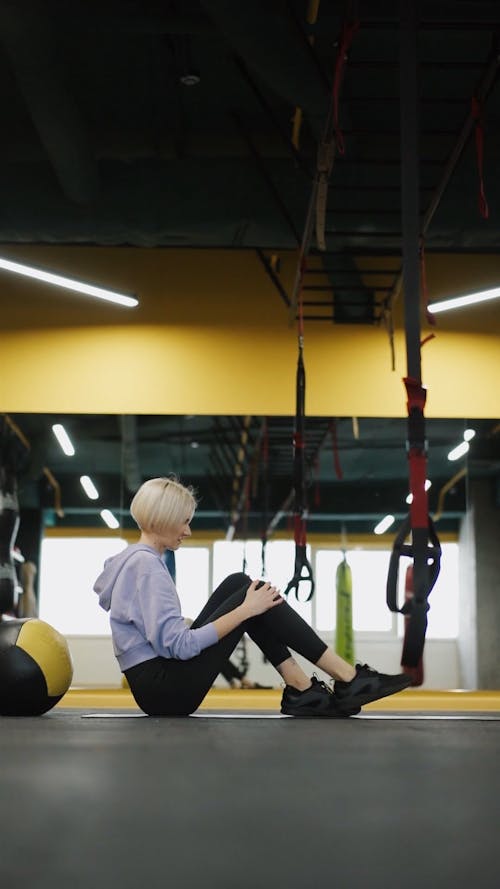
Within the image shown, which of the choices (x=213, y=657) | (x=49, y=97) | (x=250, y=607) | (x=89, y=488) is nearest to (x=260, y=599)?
(x=250, y=607)

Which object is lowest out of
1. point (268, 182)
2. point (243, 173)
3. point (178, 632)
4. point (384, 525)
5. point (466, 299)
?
point (178, 632)

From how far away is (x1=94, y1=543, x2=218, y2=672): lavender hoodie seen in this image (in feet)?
10.3

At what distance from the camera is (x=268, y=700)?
616cm

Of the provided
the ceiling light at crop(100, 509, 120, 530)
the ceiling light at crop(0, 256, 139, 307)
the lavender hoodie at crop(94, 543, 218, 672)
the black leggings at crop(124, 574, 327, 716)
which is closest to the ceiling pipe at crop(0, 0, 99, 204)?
the ceiling light at crop(0, 256, 139, 307)

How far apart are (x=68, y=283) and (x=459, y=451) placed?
8.50 feet

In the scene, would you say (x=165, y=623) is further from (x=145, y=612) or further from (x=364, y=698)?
(x=364, y=698)

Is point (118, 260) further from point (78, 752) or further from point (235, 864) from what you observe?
point (235, 864)

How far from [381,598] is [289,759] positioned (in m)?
4.72

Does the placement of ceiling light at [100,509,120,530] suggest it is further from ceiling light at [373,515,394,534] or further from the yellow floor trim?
ceiling light at [373,515,394,534]

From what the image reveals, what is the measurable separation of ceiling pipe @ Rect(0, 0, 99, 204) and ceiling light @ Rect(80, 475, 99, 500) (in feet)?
5.66

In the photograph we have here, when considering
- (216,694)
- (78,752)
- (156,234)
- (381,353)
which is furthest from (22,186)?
(78,752)

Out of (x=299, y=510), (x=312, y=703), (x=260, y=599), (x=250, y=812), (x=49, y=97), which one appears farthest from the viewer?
(x=49, y=97)

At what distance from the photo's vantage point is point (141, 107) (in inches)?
247

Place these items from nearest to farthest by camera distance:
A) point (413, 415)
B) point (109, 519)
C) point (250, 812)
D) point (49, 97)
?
point (250, 812), point (413, 415), point (49, 97), point (109, 519)
